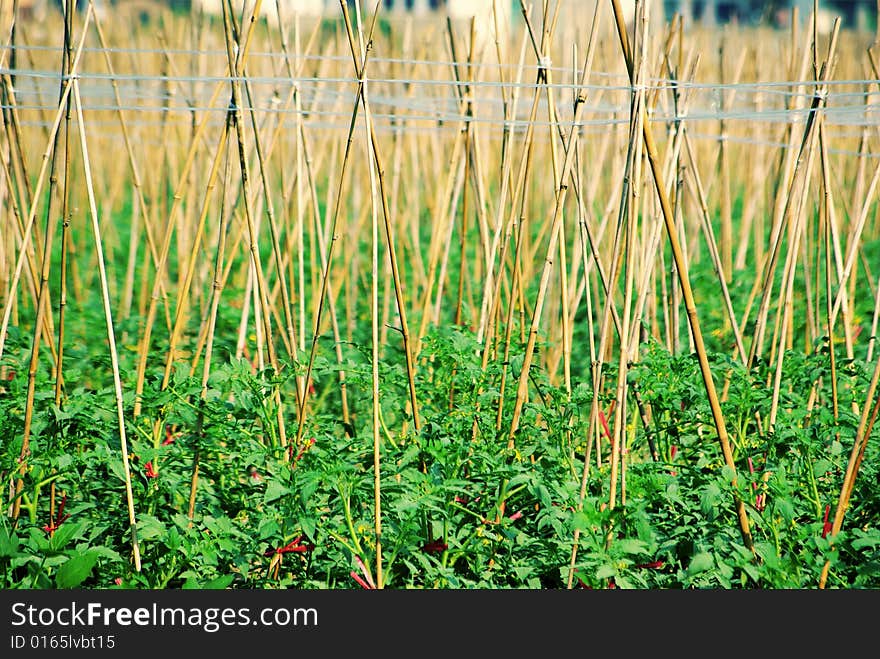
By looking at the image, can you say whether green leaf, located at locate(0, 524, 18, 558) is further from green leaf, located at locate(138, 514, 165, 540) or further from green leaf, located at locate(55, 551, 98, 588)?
green leaf, located at locate(138, 514, 165, 540)

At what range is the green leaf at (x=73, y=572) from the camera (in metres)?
1.33

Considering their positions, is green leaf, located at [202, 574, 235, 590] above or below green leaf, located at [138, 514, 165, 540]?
below

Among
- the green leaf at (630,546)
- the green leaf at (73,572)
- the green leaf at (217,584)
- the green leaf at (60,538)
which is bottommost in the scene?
the green leaf at (217,584)

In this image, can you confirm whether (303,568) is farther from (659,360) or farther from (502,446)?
(659,360)

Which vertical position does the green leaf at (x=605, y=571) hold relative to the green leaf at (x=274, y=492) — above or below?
below

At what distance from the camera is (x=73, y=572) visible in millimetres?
1333

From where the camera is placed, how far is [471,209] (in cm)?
449

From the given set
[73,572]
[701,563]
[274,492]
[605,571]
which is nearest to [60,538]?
[73,572]

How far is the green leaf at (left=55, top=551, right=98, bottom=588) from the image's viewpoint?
1328 millimetres

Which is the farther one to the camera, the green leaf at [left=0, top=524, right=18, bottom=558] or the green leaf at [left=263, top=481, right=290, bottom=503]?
the green leaf at [left=263, top=481, right=290, bottom=503]

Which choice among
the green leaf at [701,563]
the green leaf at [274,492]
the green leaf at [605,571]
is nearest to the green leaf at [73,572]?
the green leaf at [274,492]

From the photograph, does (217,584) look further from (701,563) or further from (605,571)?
(701,563)

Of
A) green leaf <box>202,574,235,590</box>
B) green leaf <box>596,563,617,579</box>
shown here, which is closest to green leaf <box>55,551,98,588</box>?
green leaf <box>202,574,235,590</box>

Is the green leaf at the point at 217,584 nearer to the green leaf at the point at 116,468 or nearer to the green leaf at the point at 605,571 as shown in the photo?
the green leaf at the point at 116,468
